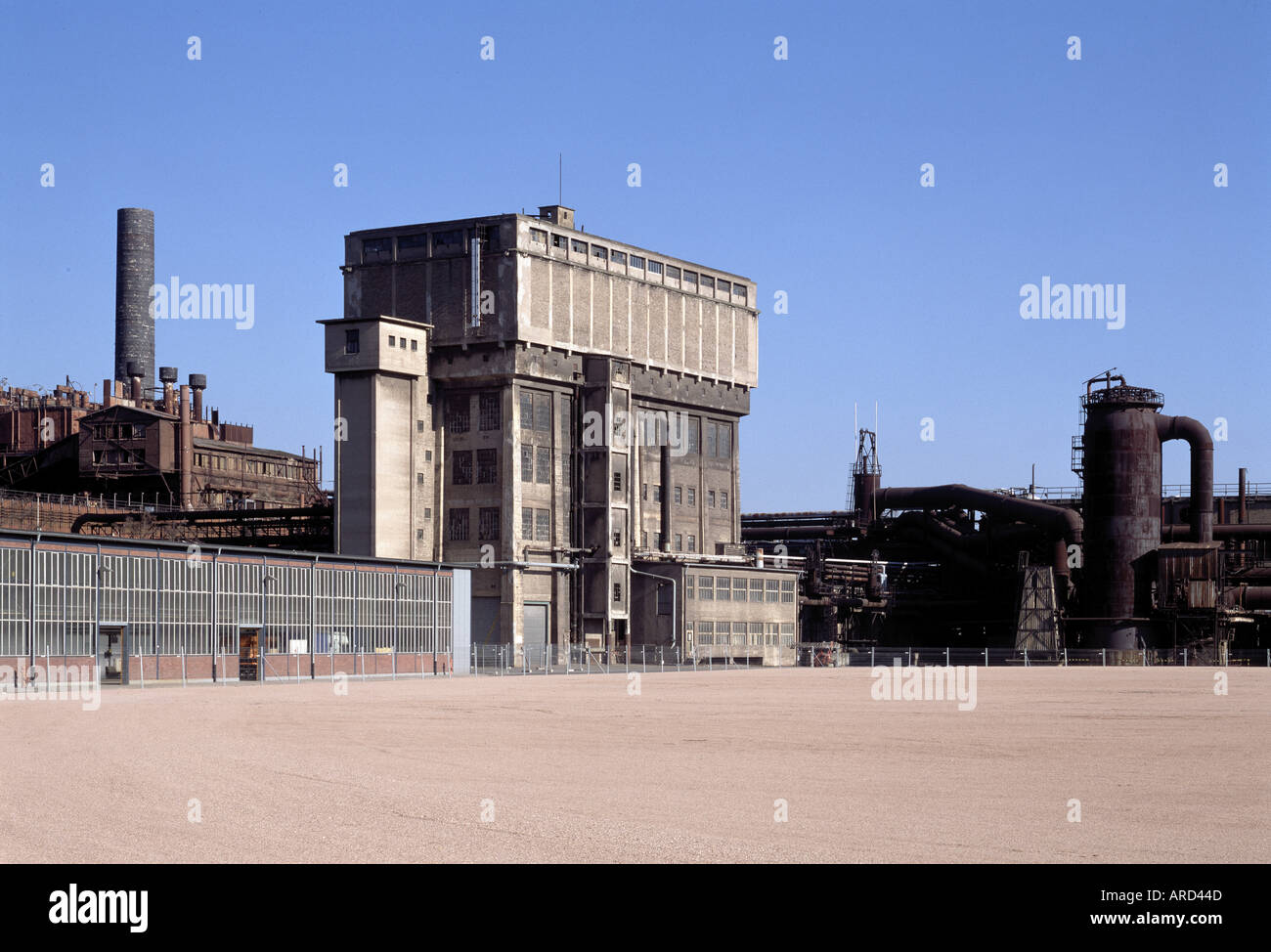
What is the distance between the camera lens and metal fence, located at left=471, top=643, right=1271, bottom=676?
285ft

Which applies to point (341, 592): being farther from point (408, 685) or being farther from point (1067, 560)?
point (1067, 560)

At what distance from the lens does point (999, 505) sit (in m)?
113

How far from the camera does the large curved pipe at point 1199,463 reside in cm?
10256

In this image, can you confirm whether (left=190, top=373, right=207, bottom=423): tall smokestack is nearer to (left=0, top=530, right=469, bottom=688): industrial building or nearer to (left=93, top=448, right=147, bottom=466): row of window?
(left=93, top=448, right=147, bottom=466): row of window

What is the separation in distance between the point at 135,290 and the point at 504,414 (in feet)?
312

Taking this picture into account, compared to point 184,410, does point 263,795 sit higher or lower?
lower

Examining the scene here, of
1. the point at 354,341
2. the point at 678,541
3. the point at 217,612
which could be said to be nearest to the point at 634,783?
the point at 217,612

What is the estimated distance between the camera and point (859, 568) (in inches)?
4887

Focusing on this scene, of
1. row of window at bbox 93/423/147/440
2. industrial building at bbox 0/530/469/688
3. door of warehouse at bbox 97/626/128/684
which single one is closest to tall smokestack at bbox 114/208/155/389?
row of window at bbox 93/423/147/440

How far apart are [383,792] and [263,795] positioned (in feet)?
5.11

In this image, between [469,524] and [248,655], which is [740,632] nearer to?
[469,524]

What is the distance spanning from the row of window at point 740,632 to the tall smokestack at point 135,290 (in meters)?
90.4

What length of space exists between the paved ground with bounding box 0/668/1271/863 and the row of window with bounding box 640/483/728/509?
220ft
